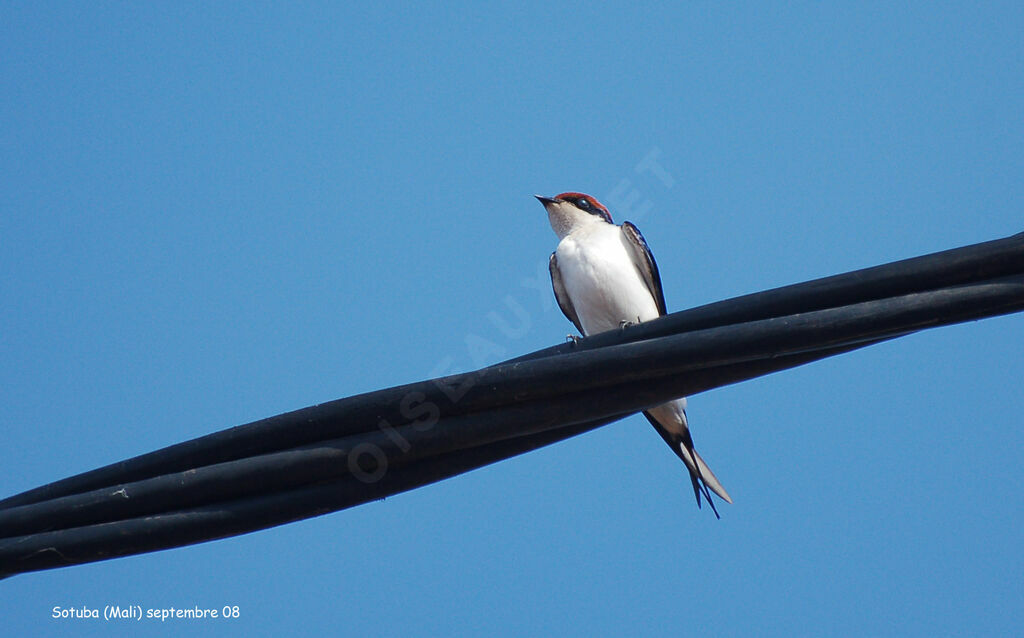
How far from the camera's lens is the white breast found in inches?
243

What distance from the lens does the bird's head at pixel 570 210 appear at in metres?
7.25

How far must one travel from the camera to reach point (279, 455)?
97.1 inches

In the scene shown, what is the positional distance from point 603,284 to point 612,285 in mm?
56

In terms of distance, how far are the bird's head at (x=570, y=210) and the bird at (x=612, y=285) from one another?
409 millimetres

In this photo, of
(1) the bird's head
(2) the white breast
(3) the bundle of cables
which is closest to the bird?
(2) the white breast

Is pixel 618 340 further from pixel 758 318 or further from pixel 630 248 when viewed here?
pixel 630 248

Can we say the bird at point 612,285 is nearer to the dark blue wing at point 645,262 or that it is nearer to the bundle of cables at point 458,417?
the dark blue wing at point 645,262

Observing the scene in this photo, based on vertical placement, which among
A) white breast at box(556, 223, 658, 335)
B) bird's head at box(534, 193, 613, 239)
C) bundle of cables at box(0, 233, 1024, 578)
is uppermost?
bird's head at box(534, 193, 613, 239)

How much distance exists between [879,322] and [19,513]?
6.94 ft

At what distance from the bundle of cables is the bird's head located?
4.74 m

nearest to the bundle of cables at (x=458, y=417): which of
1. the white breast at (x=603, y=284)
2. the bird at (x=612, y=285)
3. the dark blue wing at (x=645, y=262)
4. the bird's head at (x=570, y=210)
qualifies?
the bird at (x=612, y=285)

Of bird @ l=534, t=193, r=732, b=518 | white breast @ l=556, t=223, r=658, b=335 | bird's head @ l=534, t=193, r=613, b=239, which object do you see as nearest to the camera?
bird @ l=534, t=193, r=732, b=518

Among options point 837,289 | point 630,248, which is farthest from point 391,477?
point 630,248

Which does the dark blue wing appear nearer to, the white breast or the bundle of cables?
the white breast
